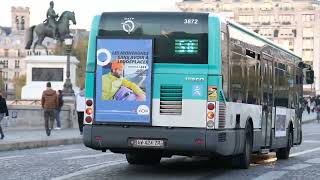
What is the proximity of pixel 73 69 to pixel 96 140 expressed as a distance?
35.8 meters

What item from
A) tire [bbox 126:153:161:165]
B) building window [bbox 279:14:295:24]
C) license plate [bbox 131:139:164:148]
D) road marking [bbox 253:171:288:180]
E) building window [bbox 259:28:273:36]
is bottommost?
road marking [bbox 253:171:288:180]

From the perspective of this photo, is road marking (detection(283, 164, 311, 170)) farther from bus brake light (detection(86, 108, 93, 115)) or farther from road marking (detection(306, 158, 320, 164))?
bus brake light (detection(86, 108, 93, 115))

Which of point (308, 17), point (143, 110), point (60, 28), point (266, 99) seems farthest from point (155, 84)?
point (308, 17)

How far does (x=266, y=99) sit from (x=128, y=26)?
15.6 ft

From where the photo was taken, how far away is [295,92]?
21.2m

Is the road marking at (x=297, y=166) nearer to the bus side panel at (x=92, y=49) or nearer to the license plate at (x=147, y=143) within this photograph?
the license plate at (x=147, y=143)

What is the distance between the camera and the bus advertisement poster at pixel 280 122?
19062 millimetres

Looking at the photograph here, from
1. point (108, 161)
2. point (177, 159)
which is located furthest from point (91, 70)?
point (177, 159)

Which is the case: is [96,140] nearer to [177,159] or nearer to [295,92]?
[177,159]

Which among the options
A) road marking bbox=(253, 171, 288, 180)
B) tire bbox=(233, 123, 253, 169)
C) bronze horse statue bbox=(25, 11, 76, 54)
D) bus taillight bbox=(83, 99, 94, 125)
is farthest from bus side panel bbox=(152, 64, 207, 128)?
bronze horse statue bbox=(25, 11, 76, 54)

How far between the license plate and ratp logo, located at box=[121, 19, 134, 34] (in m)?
1.87

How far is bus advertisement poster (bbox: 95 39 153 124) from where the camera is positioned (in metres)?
13.9

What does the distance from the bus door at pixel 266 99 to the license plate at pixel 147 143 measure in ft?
13.4

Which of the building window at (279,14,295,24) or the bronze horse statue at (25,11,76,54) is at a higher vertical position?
the building window at (279,14,295,24)
